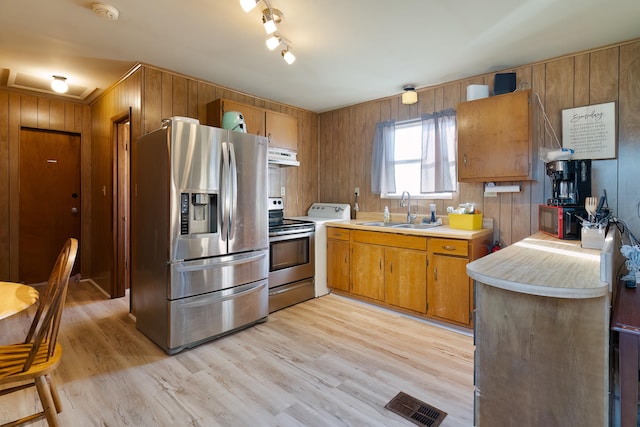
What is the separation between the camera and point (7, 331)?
2748 millimetres

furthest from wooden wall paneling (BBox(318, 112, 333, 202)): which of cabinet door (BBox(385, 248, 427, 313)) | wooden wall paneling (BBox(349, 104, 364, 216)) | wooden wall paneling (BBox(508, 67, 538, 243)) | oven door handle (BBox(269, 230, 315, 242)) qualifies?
wooden wall paneling (BBox(508, 67, 538, 243))

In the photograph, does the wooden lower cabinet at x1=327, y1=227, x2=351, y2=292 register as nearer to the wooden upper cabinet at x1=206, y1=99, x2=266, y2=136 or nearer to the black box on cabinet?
the wooden upper cabinet at x1=206, y1=99, x2=266, y2=136

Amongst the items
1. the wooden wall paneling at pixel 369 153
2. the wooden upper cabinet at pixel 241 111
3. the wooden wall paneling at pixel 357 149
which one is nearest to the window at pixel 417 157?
the wooden wall paneling at pixel 369 153

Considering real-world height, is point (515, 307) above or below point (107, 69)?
below

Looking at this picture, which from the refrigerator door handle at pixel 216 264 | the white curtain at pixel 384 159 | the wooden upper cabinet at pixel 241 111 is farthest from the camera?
the white curtain at pixel 384 159

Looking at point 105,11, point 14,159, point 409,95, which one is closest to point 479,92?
point 409,95

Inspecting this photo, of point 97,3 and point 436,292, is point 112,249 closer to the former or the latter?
point 97,3

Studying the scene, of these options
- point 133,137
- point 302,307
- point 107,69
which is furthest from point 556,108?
point 107,69

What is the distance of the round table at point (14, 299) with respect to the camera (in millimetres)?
1270

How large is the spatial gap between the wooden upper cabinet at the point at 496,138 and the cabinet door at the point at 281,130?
6.21 ft

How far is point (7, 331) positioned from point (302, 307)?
8.55ft

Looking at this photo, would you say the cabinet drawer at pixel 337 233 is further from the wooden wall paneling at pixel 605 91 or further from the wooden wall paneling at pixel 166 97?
the wooden wall paneling at pixel 605 91

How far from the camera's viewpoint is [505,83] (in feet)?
9.32

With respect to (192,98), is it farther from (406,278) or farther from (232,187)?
(406,278)
